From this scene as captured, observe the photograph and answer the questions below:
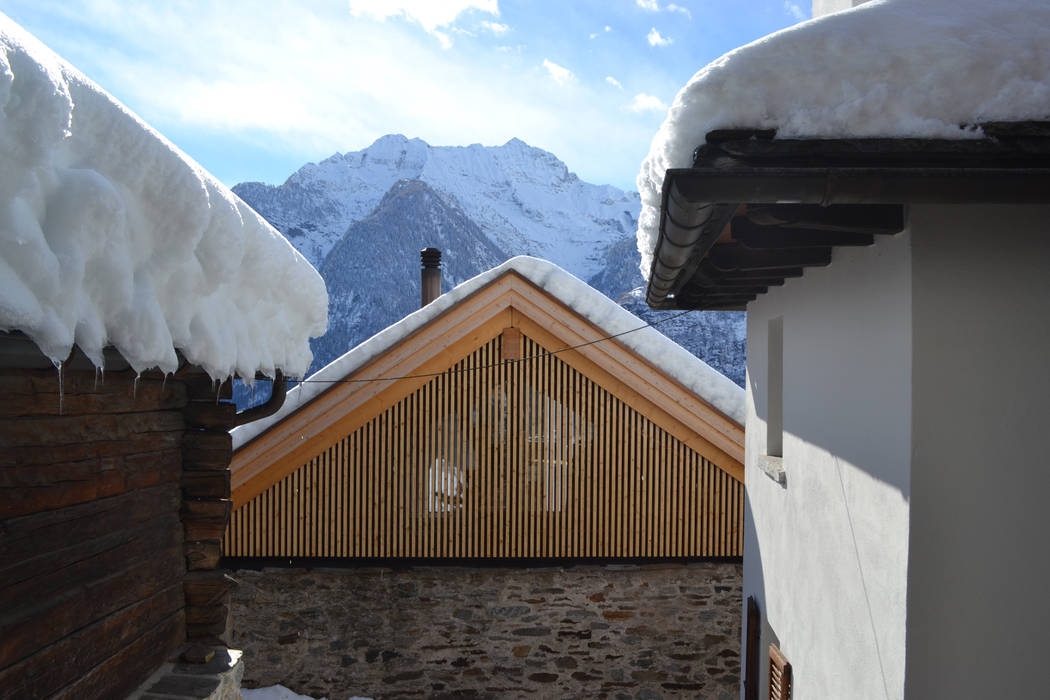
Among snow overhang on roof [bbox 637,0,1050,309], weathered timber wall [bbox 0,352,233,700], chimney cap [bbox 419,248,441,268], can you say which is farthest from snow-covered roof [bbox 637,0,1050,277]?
chimney cap [bbox 419,248,441,268]

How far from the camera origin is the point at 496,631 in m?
7.00

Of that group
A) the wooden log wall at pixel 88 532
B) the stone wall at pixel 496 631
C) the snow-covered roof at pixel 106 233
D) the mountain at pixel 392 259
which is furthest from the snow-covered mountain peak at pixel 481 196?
the snow-covered roof at pixel 106 233

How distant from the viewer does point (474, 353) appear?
7.11 meters

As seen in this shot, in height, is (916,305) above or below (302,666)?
above

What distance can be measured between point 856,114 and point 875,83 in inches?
4.1

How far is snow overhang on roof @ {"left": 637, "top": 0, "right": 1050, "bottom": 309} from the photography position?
1.77 metres

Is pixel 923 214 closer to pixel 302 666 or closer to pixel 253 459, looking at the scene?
pixel 253 459

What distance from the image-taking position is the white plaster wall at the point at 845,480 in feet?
7.52

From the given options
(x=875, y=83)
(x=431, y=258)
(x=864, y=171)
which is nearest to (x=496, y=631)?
(x=431, y=258)

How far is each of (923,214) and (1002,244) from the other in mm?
242

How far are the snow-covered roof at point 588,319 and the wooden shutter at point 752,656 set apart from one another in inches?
102

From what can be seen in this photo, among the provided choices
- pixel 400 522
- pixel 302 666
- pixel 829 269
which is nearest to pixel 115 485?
pixel 829 269

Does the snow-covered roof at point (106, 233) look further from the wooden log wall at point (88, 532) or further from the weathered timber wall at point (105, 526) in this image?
the wooden log wall at point (88, 532)

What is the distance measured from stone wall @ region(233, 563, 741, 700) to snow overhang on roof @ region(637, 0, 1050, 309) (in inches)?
227
